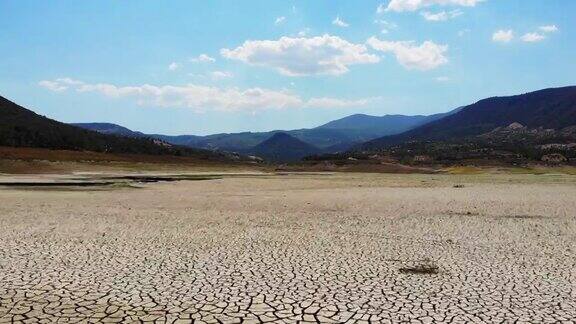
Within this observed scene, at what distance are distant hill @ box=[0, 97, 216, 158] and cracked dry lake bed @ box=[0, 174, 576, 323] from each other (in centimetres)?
7097

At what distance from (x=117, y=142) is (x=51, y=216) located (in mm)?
99430

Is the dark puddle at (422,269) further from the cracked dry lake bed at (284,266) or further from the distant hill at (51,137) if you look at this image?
the distant hill at (51,137)

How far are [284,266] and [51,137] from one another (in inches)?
3597

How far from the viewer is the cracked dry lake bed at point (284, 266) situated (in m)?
8.59

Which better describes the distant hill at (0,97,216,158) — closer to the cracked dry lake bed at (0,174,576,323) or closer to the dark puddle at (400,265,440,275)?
the cracked dry lake bed at (0,174,576,323)

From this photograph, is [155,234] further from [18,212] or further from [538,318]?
[538,318]

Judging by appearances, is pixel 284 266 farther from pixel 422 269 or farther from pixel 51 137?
pixel 51 137

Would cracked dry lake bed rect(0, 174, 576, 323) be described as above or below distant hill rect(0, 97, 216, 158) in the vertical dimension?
below

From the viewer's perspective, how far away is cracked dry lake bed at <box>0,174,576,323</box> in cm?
859

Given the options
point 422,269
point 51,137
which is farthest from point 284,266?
point 51,137

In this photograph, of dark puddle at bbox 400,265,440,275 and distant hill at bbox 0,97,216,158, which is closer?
dark puddle at bbox 400,265,440,275

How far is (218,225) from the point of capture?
754 inches

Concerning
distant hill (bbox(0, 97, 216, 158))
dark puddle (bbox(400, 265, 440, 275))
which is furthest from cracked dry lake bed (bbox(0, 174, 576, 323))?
distant hill (bbox(0, 97, 216, 158))

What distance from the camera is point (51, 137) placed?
91750 mm
